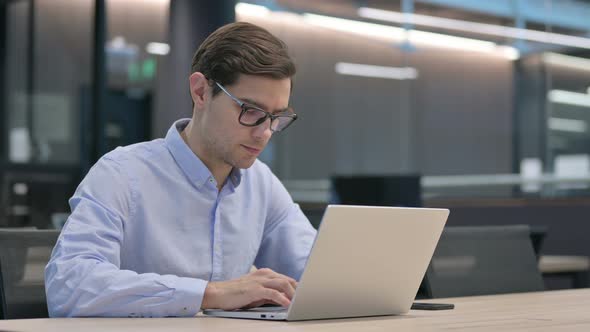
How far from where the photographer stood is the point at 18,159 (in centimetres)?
813

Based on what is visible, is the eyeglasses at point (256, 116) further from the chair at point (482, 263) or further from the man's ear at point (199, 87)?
the chair at point (482, 263)

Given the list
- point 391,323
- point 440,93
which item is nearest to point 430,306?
point 391,323

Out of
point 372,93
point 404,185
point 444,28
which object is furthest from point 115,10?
point 404,185

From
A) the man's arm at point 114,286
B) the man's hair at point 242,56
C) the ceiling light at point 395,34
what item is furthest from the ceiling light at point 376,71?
the man's arm at point 114,286

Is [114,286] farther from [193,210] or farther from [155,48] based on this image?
[155,48]

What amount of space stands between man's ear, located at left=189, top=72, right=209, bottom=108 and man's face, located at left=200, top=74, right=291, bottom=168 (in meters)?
0.04

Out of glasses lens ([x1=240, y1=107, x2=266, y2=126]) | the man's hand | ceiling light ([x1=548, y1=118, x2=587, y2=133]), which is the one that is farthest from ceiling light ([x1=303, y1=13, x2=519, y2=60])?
the man's hand

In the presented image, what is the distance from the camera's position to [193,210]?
2.21 meters

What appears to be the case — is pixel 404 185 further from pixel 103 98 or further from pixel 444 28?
pixel 103 98

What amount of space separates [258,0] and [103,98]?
5.49 ft

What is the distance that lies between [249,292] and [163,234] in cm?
37

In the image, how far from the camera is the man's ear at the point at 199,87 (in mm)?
2246

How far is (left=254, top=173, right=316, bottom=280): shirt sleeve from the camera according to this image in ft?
8.11

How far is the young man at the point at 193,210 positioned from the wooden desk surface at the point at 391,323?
73 mm
